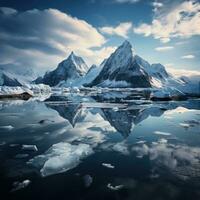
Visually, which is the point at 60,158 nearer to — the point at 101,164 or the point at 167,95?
the point at 101,164

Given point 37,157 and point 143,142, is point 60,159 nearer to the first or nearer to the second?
point 37,157

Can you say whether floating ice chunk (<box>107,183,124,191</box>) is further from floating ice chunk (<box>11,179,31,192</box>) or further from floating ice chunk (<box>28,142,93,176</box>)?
floating ice chunk (<box>11,179,31,192</box>)

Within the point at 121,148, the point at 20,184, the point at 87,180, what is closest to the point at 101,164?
the point at 87,180

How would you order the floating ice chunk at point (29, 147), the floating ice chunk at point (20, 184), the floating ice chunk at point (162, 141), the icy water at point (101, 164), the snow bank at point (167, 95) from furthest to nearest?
the snow bank at point (167, 95), the floating ice chunk at point (162, 141), the floating ice chunk at point (29, 147), the floating ice chunk at point (20, 184), the icy water at point (101, 164)

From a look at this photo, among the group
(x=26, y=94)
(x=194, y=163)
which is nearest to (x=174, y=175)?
(x=194, y=163)

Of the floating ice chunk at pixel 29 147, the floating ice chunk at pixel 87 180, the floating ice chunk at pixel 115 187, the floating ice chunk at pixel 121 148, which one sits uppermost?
the floating ice chunk at pixel 121 148

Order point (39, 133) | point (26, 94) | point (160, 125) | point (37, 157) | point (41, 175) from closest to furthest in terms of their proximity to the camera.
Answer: point (41, 175) → point (37, 157) → point (39, 133) → point (160, 125) → point (26, 94)

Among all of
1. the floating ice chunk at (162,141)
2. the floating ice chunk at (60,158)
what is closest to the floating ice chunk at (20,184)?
→ the floating ice chunk at (60,158)

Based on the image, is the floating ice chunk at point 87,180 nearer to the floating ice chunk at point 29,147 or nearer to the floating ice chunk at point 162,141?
the floating ice chunk at point 29,147

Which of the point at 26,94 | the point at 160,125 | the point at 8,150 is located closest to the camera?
the point at 8,150
